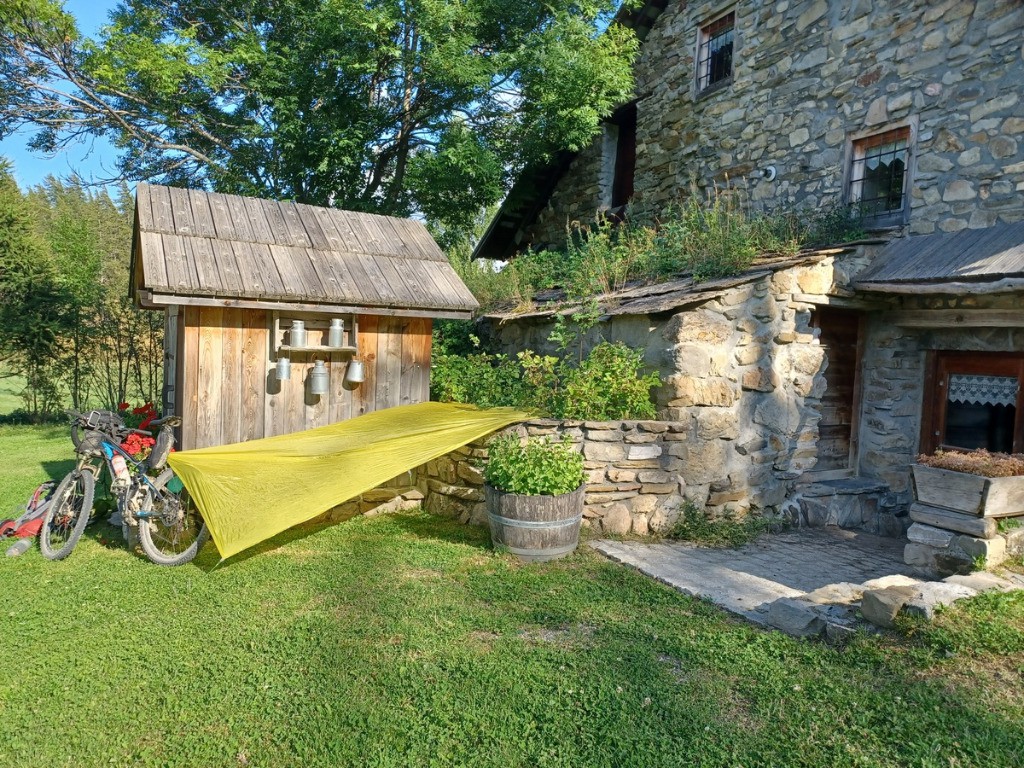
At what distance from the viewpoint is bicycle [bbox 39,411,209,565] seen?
495 centimetres

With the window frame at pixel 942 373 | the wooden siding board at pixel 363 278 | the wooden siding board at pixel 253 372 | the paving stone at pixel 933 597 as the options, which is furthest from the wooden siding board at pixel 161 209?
the window frame at pixel 942 373

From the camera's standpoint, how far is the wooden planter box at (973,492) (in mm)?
4172

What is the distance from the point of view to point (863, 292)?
21.8 ft

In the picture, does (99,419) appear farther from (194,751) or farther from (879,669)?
(879,669)

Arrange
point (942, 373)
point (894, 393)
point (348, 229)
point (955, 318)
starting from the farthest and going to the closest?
1. point (894, 393)
2. point (942, 373)
3. point (348, 229)
4. point (955, 318)

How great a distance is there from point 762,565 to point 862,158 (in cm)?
486

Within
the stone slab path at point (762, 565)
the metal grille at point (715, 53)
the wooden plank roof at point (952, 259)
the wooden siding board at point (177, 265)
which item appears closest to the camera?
the stone slab path at point (762, 565)

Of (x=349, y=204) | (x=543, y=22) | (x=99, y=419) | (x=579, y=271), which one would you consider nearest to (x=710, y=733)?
(x=99, y=419)

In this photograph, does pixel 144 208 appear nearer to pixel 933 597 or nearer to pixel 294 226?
pixel 294 226

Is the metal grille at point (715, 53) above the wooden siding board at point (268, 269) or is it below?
above

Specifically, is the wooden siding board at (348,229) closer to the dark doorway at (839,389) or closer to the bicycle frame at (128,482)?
the bicycle frame at (128,482)

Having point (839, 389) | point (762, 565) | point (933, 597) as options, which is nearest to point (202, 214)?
point (762, 565)

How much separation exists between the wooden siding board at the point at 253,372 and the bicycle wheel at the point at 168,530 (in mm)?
753

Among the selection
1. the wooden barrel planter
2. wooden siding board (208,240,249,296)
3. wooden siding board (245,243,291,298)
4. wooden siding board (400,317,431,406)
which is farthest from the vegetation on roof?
wooden siding board (208,240,249,296)
